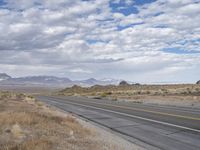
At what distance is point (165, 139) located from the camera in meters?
12.8

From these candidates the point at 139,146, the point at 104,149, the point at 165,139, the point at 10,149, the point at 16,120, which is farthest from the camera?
the point at 16,120

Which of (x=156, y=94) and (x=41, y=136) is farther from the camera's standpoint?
(x=156, y=94)

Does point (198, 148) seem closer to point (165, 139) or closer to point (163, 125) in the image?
point (165, 139)

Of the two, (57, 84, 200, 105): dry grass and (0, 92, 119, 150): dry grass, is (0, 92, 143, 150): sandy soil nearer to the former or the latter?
(0, 92, 119, 150): dry grass

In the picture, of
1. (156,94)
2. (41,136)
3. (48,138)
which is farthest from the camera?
(156,94)

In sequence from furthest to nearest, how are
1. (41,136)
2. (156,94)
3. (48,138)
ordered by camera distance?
(156,94) < (41,136) < (48,138)

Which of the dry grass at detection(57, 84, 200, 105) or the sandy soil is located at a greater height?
the dry grass at detection(57, 84, 200, 105)

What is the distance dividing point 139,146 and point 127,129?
4541 millimetres

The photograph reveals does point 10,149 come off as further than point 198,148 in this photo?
No

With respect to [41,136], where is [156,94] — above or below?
above

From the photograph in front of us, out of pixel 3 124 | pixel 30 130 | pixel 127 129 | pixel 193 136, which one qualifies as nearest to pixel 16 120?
pixel 3 124

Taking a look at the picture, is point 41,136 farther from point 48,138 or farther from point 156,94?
point 156,94

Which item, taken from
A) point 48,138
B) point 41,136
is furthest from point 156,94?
point 48,138

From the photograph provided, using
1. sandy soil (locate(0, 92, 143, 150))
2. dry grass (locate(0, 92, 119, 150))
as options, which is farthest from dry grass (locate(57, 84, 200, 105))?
sandy soil (locate(0, 92, 143, 150))
